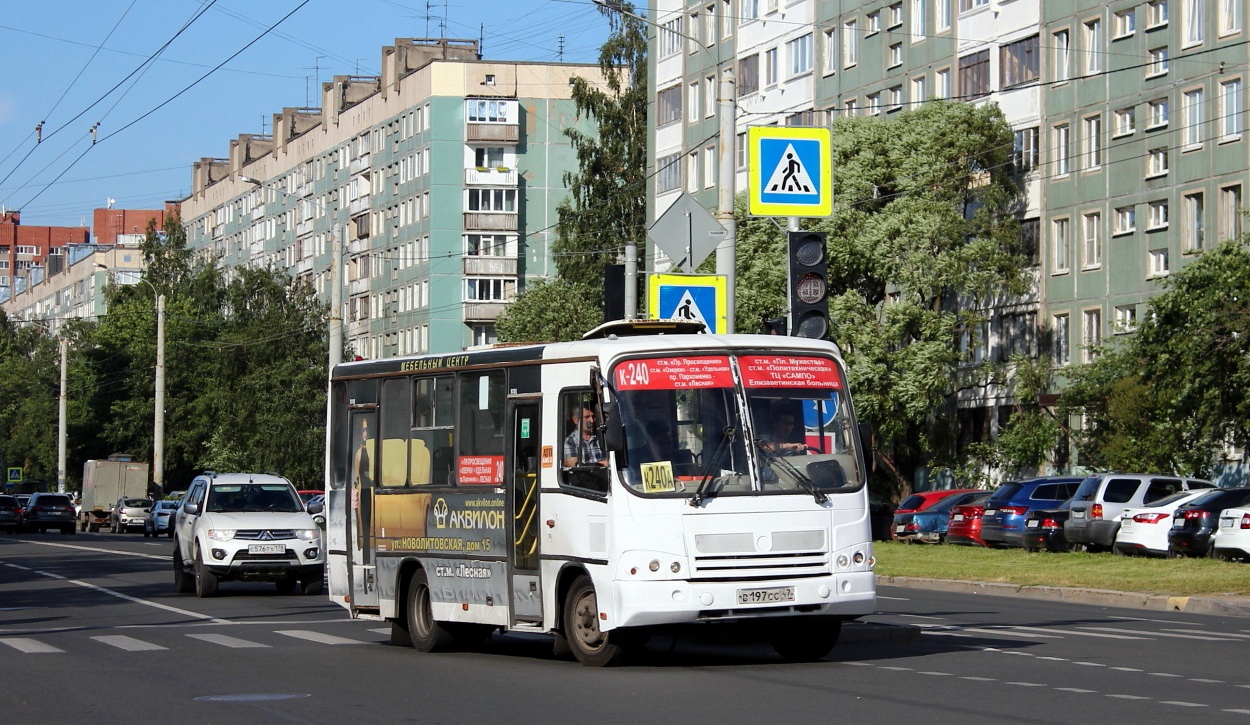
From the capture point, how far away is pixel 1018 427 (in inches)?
2251

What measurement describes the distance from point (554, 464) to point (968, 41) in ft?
162

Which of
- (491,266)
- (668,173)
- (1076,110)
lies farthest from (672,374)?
(491,266)

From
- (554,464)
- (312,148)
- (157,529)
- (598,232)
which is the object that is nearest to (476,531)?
(554,464)

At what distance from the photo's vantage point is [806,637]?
15844mm

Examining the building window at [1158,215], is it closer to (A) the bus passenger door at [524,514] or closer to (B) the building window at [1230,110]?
(B) the building window at [1230,110]

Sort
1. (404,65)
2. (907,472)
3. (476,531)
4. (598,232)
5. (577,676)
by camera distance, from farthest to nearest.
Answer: (404,65)
(598,232)
(907,472)
(476,531)
(577,676)

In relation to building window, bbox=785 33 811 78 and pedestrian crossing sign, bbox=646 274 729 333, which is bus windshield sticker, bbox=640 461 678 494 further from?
building window, bbox=785 33 811 78

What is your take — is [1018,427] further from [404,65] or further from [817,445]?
[404,65]

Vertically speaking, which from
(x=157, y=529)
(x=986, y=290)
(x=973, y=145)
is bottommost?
(x=157, y=529)

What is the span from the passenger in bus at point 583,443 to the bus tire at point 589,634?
35.9 inches

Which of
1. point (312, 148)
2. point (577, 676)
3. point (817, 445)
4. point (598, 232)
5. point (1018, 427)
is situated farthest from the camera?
point (312, 148)

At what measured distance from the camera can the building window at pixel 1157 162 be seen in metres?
54.4

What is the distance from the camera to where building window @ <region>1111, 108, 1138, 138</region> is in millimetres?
55500

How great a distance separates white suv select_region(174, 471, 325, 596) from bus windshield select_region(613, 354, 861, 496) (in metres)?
14.5
